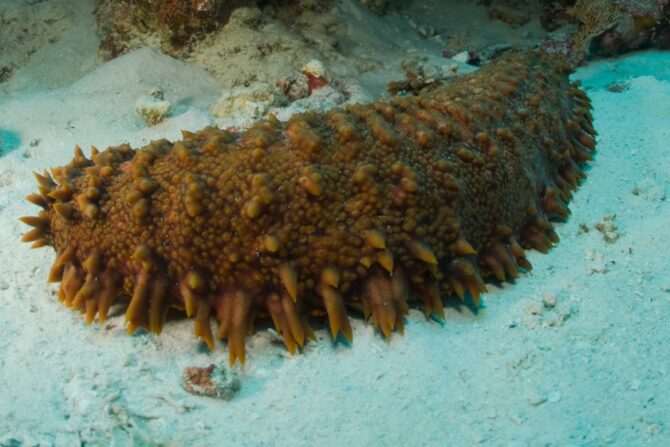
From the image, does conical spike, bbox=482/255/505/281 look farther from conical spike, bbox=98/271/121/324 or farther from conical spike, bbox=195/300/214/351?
conical spike, bbox=98/271/121/324

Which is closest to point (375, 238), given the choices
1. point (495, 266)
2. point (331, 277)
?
point (331, 277)

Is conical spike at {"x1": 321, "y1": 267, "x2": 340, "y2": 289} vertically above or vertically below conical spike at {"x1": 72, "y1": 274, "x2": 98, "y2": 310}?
above

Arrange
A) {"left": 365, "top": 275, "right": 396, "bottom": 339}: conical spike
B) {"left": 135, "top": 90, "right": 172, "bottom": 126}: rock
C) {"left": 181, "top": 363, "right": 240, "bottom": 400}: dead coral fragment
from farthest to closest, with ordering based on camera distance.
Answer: {"left": 135, "top": 90, "right": 172, "bottom": 126}: rock, {"left": 365, "top": 275, "right": 396, "bottom": 339}: conical spike, {"left": 181, "top": 363, "right": 240, "bottom": 400}: dead coral fragment

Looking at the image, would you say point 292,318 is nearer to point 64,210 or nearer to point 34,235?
point 64,210

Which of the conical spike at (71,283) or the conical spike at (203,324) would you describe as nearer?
the conical spike at (203,324)

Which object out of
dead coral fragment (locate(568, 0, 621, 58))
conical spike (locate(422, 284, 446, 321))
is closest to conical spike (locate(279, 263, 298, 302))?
conical spike (locate(422, 284, 446, 321))

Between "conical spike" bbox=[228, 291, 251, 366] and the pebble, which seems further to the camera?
the pebble

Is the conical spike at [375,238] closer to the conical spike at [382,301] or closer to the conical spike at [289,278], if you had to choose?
the conical spike at [382,301]

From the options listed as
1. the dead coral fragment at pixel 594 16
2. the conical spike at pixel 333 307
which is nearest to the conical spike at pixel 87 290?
the conical spike at pixel 333 307
